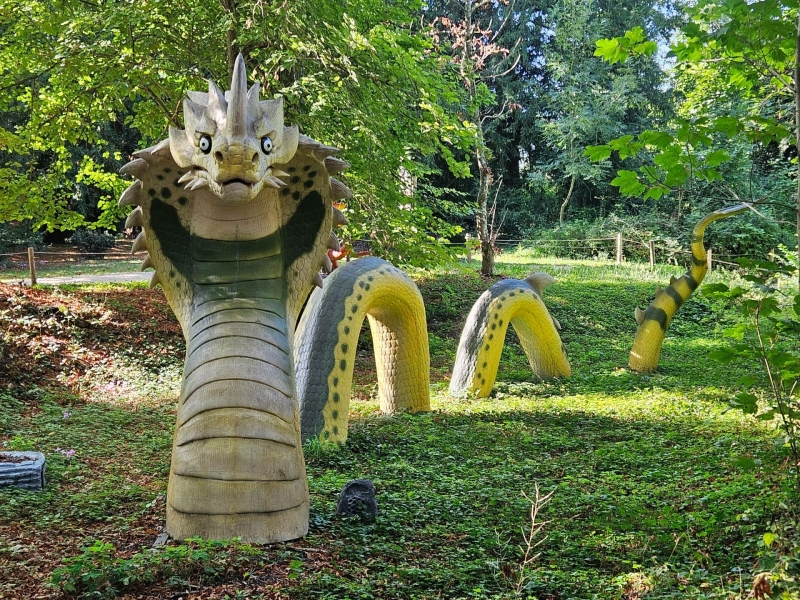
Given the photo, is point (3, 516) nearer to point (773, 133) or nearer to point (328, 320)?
point (328, 320)

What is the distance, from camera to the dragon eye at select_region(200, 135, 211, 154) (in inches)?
164

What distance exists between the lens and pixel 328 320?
687cm

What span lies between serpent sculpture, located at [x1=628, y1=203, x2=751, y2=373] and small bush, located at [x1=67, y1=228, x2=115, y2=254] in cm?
1786

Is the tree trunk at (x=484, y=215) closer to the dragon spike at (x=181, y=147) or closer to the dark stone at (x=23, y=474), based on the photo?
the dark stone at (x=23, y=474)

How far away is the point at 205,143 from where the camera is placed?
4.16 m

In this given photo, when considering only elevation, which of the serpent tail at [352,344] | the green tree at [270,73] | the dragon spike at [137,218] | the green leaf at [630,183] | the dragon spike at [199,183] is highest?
the green tree at [270,73]

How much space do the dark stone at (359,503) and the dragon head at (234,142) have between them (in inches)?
70.2

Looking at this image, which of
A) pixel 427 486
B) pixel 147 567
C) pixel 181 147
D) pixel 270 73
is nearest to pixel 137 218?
pixel 181 147

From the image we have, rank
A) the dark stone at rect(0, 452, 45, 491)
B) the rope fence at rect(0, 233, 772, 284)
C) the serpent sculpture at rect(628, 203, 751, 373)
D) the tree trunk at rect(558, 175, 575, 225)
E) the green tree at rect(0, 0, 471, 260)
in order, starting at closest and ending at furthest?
the dark stone at rect(0, 452, 45, 491), the green tree at rect(0, 0, 471, 260), the serpent sculpture at rect(628, 203, 751, 373), the rope fence at rect(0, 233, 772, 284), the tree trunk at rect(558, 175, 575, 225)

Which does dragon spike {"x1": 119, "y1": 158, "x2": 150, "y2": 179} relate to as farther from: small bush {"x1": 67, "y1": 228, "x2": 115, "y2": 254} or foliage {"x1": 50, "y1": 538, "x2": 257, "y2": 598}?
small bush {"x1": 67, "y1": 228, "x2": 115, "y2": 254}

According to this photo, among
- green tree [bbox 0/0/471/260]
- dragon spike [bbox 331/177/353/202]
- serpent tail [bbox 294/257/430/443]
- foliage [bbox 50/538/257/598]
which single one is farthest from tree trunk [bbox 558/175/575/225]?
foliage [bbox 50/538/257/598]

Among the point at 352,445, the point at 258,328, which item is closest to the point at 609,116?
the point at 352,445

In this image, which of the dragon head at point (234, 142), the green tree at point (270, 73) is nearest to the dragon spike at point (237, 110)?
the dragon head at point (234, 142)

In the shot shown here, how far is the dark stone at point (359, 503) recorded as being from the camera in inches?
178
